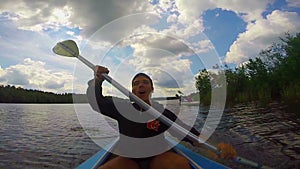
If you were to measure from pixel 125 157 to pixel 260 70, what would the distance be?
133 feet

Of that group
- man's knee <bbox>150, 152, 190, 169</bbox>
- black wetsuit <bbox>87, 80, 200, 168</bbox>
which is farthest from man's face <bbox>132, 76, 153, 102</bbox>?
man's knee <bbox>150, 152, 190, 169</bbox>

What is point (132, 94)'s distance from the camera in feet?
11.5

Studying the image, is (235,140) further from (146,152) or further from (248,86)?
(248,86)

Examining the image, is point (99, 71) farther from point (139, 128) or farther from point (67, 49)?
point (67, 49)

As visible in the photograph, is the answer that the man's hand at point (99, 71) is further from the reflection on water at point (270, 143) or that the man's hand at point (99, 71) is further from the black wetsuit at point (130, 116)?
the reflection on water at point (270, 143)

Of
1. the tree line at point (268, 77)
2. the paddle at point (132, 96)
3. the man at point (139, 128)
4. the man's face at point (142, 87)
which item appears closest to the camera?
the paddle at point (132, 96)

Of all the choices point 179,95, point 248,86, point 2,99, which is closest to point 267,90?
point 248,86

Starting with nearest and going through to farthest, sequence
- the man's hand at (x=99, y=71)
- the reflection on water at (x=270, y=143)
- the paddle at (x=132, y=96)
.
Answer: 1. the paddle at (x=132, y=96)
2. the man's hand at (x=99, y=71)
3. the reflection on water at (x=270, y=143)

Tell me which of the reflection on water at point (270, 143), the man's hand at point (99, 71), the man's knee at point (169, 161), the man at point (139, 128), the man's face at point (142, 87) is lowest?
the reflection on water at point (270, 143)

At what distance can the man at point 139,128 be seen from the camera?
2.96 meters

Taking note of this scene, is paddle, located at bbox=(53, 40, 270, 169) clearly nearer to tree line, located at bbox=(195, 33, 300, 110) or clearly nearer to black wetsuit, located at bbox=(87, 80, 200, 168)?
black wetsuit, located at bbox=(87, 80, 200, 168)

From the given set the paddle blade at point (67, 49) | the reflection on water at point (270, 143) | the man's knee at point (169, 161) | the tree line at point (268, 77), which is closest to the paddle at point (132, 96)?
the paddle blade at point (67, 49)

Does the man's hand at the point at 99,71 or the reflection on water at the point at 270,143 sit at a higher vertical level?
the man's hand at the point at 99,71

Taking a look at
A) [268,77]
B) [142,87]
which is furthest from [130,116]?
[268,77]
